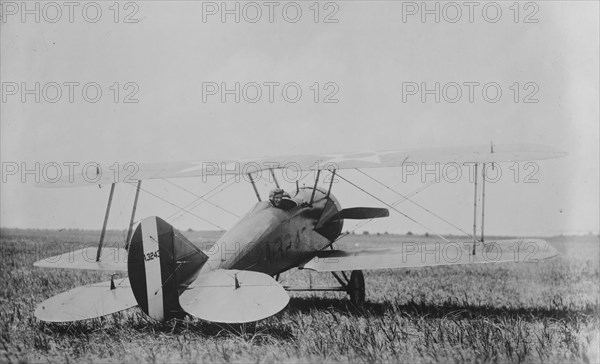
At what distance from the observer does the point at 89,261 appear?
312 inches

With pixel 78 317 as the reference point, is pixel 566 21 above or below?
above

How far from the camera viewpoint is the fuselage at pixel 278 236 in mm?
6316

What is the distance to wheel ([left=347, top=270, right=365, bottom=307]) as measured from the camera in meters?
8.02

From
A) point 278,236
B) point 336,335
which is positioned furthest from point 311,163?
point 336,335

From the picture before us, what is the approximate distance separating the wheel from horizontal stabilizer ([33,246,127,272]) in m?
3.17

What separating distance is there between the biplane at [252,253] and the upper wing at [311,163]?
1 cm

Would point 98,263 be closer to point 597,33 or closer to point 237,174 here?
point 237,174

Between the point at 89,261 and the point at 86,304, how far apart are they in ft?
8.22

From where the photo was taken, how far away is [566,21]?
6672mm

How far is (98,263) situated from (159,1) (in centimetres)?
368

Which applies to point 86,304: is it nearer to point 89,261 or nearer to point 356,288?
point 89,261

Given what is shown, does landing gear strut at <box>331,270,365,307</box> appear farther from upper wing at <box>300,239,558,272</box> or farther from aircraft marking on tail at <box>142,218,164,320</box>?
aircraft marking on tail at <box>142,218,164,320</box>

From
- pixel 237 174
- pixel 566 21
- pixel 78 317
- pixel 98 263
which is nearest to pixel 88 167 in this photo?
pixel 98 263

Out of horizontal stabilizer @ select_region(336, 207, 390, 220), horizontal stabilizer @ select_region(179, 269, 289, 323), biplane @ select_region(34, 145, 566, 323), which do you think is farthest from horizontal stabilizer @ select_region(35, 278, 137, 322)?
horizontal stabilizer @ select_region(336, 207, 390, 220)
